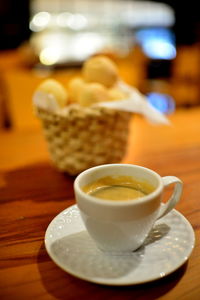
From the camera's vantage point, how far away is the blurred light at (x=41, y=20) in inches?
201

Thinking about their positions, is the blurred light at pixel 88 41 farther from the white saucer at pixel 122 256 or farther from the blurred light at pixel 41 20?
the white saucer at pixel 122 256

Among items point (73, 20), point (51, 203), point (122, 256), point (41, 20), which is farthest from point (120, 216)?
point (73, 20)

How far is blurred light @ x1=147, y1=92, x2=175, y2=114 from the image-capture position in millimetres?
3348

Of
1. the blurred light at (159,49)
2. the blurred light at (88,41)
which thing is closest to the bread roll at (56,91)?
the blurred light at (159,49)

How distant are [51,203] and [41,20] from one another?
5081 millimetres

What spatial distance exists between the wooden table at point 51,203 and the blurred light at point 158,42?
351 centimetres

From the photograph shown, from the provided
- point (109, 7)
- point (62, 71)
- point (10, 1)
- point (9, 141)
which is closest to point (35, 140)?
point (9, 141)

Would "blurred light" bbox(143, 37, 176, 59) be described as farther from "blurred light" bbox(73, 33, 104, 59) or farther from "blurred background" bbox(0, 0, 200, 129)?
"blurred light" bbox(73, 33, 104, 59)

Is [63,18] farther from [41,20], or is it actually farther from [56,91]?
[56,91]

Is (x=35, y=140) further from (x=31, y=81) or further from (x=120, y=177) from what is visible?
(x=31, y=81)

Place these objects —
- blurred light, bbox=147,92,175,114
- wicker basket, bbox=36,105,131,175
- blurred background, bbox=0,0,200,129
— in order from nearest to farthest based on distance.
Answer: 1. wicker basket, bbox=36,105,131,175
2. blurred background, bbox=0,0,200,129
3. blurred light, bbox=147,92,175,114

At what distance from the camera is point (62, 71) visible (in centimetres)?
230

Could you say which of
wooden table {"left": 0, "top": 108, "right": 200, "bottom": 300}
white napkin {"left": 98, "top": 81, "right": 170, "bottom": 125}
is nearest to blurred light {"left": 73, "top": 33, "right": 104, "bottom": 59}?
wooden table {"left": 0, "top": 108, "right": 200, "bottom": 300}

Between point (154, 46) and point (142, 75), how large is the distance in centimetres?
130
